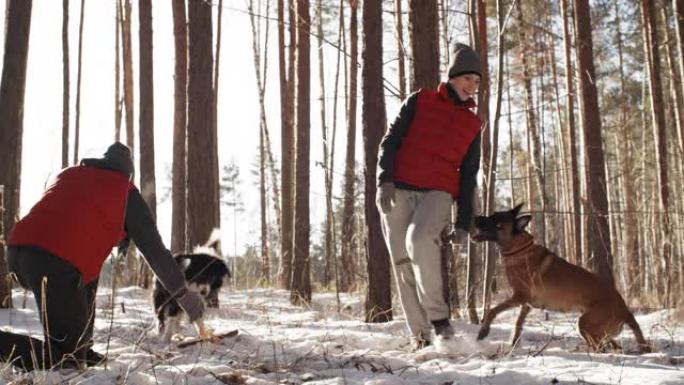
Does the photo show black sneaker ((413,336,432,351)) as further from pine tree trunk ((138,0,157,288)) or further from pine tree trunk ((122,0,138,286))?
pine tree trunk ((122,0,138,286))

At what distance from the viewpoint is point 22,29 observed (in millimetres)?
7734

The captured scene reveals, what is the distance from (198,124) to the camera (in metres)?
9.41

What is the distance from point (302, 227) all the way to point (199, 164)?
277cm

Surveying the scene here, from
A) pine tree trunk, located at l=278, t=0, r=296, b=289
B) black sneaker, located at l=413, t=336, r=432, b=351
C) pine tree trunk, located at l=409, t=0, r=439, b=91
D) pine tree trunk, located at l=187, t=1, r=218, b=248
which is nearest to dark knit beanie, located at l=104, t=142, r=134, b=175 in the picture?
black sneaker, located at l=413, t=336, r=432, b=351

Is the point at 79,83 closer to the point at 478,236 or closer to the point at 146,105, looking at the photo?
the point at 146,105

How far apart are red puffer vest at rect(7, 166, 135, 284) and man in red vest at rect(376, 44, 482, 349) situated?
191 cm

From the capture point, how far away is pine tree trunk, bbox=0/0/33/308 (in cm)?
750

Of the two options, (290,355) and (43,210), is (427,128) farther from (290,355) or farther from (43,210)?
(43,210)

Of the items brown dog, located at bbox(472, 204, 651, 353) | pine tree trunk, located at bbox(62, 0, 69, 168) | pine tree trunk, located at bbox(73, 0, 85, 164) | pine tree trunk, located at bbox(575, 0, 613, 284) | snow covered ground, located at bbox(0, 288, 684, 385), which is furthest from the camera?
pine tree trunk, located at bbox(73, 0, 85, 164)

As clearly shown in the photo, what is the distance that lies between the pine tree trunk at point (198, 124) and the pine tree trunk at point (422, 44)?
3.66 meters

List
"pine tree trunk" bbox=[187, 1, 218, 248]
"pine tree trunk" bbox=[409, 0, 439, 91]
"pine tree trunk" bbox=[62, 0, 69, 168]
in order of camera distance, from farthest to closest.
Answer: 1. "pine tree trunk" bbox=[62, 0, 69, 168]
2. "pine tree trunk" bbox=[187, 1, 218, 248]
3. "pine tree trunk" bbox=[409, 0, 439, 91]

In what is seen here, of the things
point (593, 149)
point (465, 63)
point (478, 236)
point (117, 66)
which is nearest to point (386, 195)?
point (478, 236)

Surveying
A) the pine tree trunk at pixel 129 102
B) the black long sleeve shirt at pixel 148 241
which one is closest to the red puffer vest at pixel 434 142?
the black long sleeve shirt at pixel 148 241

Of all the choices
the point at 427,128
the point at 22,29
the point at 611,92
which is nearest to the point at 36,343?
the point at 427,128
